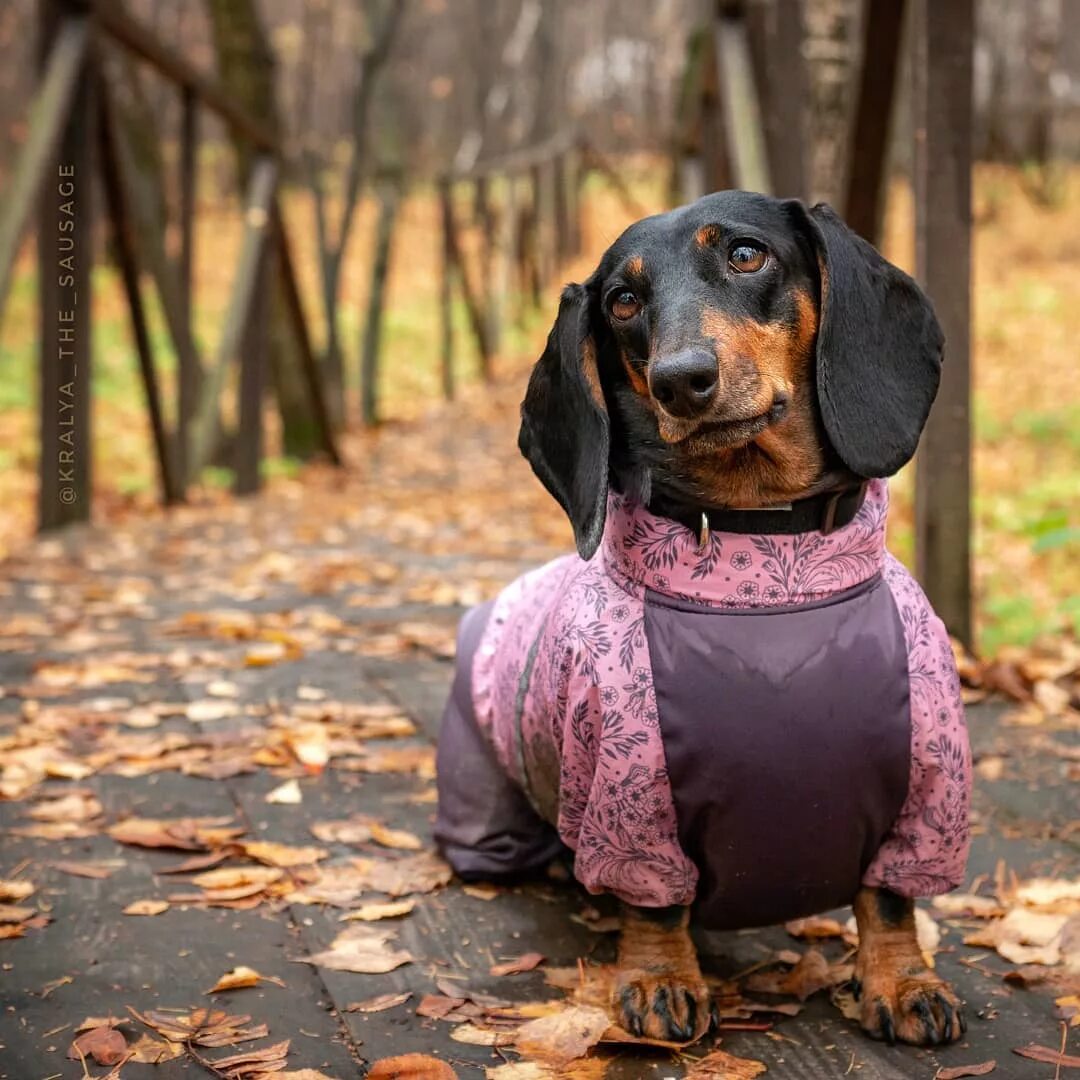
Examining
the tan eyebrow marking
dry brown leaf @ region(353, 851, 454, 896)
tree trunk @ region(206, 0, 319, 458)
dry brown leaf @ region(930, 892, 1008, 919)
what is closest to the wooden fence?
dry brown leaf @ region(930, 892, 1008, 919)

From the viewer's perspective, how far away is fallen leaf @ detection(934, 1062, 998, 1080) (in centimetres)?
208

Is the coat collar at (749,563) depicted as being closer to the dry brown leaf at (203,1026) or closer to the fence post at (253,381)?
the dry brown leaf at (203,1026)

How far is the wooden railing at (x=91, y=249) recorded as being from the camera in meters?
5.32

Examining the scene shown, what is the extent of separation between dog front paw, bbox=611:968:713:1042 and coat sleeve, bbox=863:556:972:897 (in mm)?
333

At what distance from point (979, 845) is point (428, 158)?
109ft

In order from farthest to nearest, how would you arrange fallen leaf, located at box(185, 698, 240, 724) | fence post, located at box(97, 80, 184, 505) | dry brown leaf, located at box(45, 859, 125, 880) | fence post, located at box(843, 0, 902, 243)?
1. fence post, located at box(97, 80, 184, 505)
2. fence post, located at box(843, 0, 902, 243)
3. fallen leaf, located at box(185, 698, 240, 724)
4. dry brown leaf, located at box(45, 859, 125, 880)

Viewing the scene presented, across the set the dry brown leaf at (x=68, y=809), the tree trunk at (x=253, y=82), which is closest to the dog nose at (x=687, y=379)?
the dry brown leaf at (x=68, y=809)

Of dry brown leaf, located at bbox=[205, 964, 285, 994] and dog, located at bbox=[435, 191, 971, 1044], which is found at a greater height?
dog, located at bbox=[435, 191, 971, 1044]

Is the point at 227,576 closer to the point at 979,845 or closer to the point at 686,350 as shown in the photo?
the point at 979,845

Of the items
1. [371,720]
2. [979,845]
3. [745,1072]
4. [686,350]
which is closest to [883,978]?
[745,1072]

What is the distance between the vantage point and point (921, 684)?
2.21 metres

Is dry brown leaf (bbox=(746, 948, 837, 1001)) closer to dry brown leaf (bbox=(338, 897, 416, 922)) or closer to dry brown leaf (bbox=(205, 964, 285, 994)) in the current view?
dry brown leaf (bbox=(338, 897, 416, 922))

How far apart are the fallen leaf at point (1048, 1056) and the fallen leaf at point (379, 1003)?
0.94 meters

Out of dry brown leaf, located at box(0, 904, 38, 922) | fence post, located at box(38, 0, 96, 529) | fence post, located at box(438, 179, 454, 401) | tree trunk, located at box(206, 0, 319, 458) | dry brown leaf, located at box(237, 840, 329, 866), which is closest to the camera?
dry brown leaf, located at box(0, 904, 38, 922)
